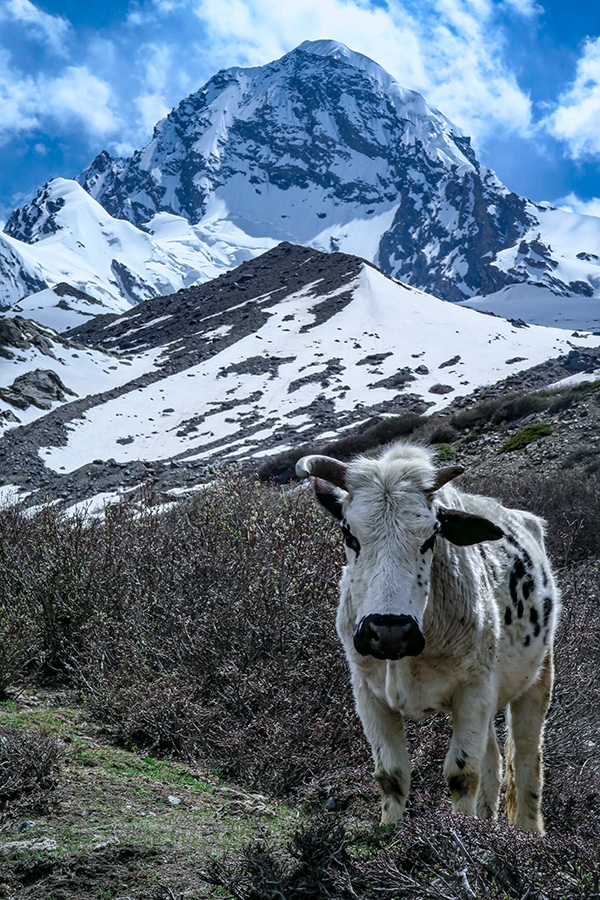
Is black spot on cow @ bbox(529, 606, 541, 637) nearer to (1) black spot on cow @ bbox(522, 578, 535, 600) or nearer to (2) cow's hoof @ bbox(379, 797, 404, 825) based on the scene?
(1) black spot on cow @ bbox(522, 578, 535, 600)

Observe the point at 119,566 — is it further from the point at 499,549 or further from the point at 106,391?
the point at 106,391

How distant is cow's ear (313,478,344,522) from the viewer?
13.3 ft

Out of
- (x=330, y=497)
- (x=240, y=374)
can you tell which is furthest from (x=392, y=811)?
(x=240, y=374)

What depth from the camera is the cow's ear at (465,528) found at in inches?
155

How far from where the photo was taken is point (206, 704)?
5781mm

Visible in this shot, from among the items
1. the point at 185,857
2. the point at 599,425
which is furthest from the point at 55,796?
the point at 599,425

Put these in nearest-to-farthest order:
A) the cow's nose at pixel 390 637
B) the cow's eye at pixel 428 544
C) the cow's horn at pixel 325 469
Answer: the cow's nose at pixel 390 637 < the cow's eye at pixel 428 544 < the cow's horn at pixel 325 469

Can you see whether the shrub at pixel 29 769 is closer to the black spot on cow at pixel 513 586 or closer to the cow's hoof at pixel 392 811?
the cow's hoof at pixel 392 811

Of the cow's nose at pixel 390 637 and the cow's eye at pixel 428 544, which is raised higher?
the cow's eye at pixel 428 544

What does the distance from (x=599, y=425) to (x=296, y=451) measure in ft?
52.5

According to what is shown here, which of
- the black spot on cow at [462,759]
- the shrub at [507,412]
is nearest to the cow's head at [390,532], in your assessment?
the black spot on cow at [462,759]

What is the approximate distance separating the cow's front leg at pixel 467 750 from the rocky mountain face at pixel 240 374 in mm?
25117

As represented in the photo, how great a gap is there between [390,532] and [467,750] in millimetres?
1257

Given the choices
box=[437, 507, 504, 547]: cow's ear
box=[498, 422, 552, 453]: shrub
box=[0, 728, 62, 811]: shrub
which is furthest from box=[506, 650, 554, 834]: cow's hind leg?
box=[498, 422, 552, 453]: shrub
